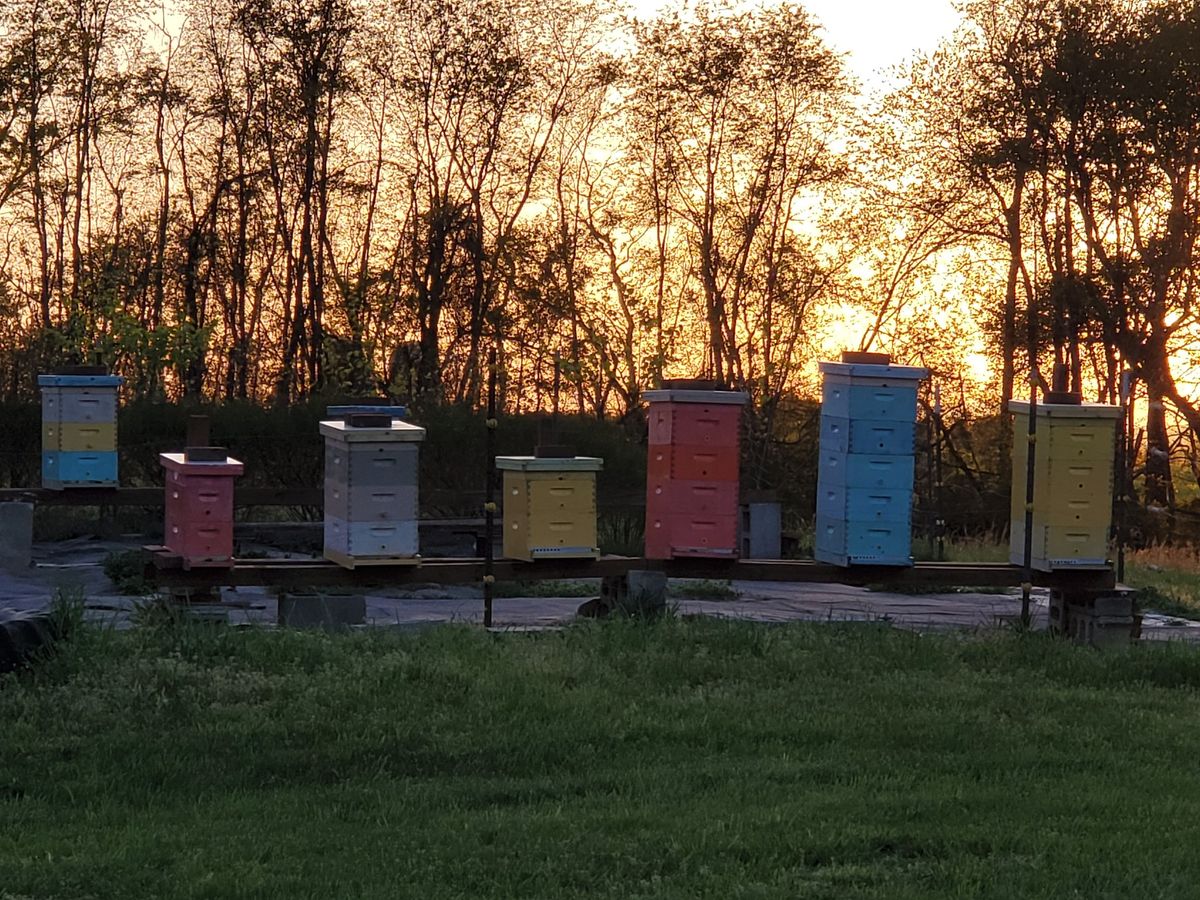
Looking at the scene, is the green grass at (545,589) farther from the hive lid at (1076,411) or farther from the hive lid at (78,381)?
the hive lid at (1076,411)

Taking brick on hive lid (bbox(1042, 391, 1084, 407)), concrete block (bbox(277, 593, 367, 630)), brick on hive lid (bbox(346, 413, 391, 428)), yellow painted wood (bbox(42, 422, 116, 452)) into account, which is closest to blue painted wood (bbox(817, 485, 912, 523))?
brick on hive lid (bbox(1042, 391, 1084, 407))

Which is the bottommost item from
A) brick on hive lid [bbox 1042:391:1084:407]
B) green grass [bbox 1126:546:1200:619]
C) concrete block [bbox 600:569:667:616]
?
green grass [bbox 1126:546:1200:619]

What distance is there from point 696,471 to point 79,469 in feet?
22.1

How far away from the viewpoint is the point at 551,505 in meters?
10.9

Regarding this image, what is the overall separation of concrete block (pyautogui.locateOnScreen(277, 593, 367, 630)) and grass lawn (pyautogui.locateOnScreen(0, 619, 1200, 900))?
2.41 ft

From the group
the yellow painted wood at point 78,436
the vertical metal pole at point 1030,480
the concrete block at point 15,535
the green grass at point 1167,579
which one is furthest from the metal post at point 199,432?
the green grass at point 1167,579

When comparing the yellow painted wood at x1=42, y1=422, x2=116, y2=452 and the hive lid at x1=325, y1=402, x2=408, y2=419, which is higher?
the hive lid at x1=325, y1=402, x2=408, y2=419

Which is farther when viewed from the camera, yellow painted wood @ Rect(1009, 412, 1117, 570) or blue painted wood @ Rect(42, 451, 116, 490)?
blue painted wood @ Rect(42, 451, 116, 490)

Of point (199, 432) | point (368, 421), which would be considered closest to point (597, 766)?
point (368, 421)

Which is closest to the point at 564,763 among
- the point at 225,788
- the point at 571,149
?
the point at 225,788

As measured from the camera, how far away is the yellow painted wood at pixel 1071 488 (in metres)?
11.1

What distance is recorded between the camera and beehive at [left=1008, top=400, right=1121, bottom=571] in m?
11.1

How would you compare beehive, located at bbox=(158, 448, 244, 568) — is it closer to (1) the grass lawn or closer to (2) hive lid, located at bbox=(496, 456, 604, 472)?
(1) the grass lawn

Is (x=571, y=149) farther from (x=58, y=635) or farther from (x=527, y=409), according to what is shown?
(x=58, y=635)
